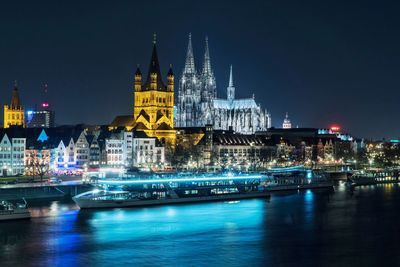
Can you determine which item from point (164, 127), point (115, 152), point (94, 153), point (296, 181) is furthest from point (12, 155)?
point (164, 127)

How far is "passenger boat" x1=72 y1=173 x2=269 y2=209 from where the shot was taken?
Result: 61.3 m

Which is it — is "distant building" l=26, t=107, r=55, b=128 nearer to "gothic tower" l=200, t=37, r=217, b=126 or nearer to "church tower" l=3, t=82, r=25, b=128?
"gothic tower" l=200, t=37, r=217, b=126

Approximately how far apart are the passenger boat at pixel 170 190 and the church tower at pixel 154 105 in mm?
43134

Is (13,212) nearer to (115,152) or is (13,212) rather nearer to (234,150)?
(115,152)

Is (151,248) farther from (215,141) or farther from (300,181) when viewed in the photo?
(215,141)

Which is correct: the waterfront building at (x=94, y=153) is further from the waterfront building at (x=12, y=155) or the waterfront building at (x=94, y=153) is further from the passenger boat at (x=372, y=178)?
the passenger boat at (x=372, y=178)

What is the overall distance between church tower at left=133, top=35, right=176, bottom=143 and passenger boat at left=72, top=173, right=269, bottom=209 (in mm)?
43134

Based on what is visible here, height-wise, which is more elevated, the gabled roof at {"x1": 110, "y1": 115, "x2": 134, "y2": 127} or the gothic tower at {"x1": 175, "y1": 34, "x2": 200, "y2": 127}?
the gothic tower at {"x1": 175, "y1": 34, "x2": 200, "y2": 127}

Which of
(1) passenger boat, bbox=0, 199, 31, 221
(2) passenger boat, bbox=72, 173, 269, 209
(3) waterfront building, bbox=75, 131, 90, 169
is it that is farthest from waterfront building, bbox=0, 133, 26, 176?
(1) passenger boat, bbox=0, 199, 31, 221

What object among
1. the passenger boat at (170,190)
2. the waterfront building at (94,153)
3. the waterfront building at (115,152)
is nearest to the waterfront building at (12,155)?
the waterfront building at (94,153)

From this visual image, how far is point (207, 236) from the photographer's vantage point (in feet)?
152

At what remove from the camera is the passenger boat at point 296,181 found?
8262 centimetres

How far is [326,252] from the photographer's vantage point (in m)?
41.9

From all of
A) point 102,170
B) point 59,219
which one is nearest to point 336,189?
point 102,170
